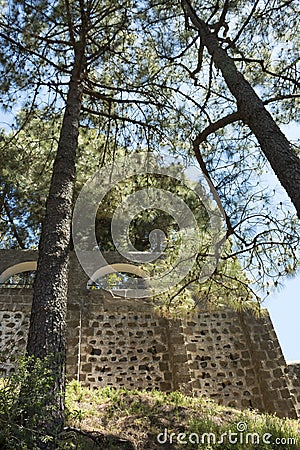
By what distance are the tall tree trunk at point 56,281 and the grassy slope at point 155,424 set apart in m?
0.47

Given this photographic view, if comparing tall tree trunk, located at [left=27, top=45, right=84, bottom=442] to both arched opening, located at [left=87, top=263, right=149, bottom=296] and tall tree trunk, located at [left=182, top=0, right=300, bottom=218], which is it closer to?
tall tree trunk, located at [left=182, top=0, right=300, bottom=218]

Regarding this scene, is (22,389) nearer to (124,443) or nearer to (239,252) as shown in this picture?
(124,443)

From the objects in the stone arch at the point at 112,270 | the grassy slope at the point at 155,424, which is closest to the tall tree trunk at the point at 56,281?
the grassy slope at the point at 155,424

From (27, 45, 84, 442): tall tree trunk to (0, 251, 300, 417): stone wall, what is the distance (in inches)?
113

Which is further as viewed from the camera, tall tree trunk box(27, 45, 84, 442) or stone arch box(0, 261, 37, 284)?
stone arch box(0, 261, 37, 284)

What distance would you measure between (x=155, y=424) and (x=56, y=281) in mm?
1501

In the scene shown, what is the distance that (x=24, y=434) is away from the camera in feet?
6.07

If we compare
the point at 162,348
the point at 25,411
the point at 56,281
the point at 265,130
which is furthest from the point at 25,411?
the point at 162,348

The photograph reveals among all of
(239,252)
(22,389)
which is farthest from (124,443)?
(239,252)

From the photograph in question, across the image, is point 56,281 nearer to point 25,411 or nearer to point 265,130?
point 25,411

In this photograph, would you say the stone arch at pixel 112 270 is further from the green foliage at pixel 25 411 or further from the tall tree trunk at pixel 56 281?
the green foliage at pixel 25 411

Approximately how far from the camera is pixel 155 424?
132 inches

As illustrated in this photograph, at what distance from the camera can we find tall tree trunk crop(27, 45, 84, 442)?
2.39m

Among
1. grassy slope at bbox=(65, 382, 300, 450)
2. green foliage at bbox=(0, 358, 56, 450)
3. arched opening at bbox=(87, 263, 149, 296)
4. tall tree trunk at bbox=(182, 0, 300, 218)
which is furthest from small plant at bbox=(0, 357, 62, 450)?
arched opening at bbox=(87, 263, 149, 296)
